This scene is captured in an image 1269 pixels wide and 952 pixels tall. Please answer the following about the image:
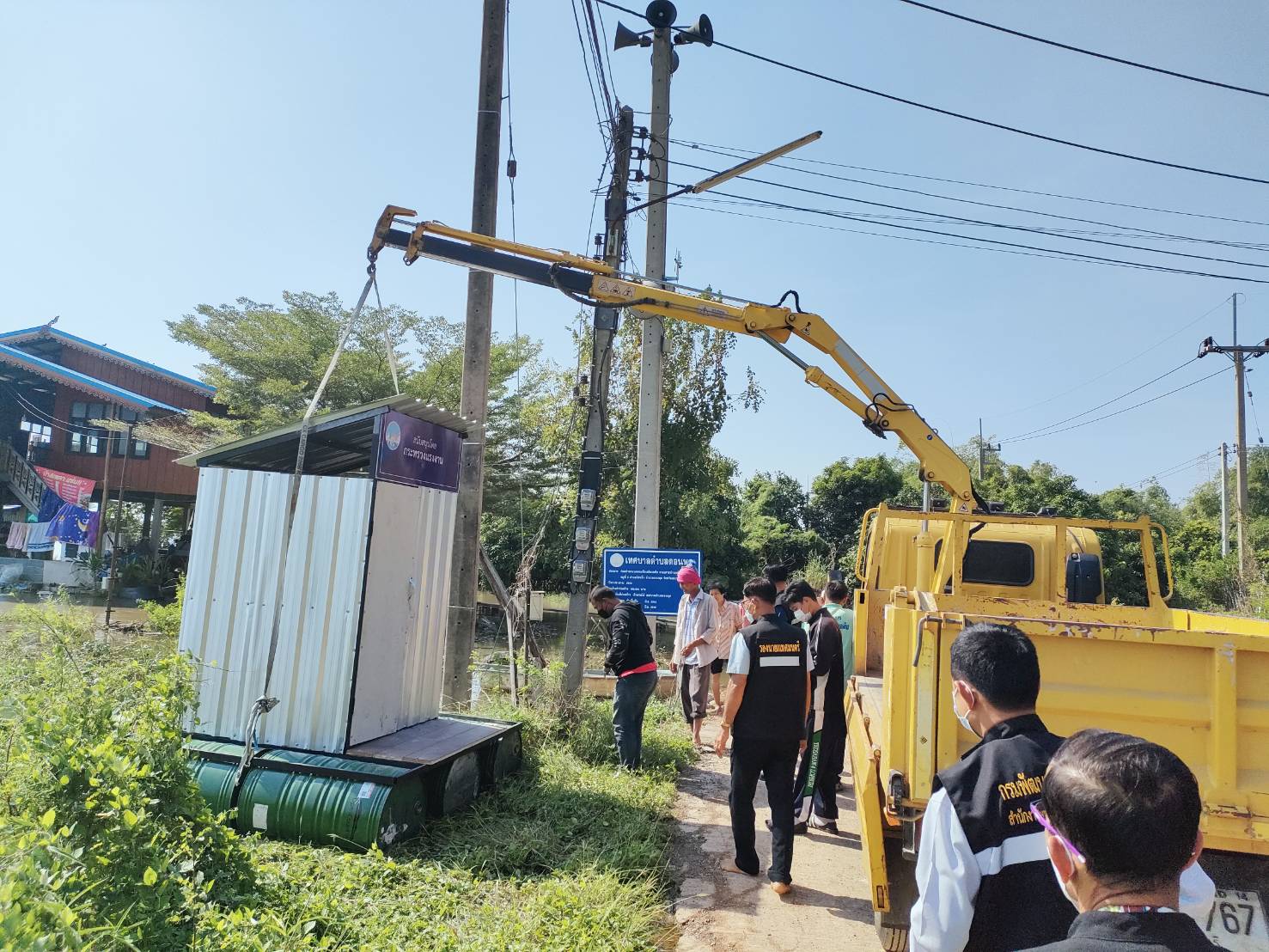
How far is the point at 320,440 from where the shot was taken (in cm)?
662

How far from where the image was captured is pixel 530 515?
21703mm

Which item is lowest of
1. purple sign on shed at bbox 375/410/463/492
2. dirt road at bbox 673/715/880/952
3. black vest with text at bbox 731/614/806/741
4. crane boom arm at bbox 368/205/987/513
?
dirt road at bbox 673/715/880/952

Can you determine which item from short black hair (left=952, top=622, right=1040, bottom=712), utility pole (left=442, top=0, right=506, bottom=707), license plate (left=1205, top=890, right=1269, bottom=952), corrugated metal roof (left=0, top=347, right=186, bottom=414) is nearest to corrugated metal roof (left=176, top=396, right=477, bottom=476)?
utility pole (left=442, top=0, right=506, bottom=707)

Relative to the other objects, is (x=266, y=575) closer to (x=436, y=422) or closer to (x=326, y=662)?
(x=326, y=662)

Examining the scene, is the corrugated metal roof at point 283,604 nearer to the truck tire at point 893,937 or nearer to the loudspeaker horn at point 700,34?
the truck tire at point 893,937

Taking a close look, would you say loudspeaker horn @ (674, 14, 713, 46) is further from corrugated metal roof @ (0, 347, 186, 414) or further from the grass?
corrugated metal roof @ (0, 347, 186, 414)

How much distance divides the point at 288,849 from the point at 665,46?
933 centimetres

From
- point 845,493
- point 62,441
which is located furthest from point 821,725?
point 62,441

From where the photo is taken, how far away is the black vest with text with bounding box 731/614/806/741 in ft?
16.1

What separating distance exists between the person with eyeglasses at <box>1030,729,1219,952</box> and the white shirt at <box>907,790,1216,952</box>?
0.54 m

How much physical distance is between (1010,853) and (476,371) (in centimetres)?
674

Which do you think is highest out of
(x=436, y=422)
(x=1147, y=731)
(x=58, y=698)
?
(x=436, y=422)

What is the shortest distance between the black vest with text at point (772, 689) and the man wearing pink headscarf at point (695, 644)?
3.42 m

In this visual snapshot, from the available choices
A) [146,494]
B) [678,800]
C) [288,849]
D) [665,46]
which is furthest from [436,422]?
[146,494]
